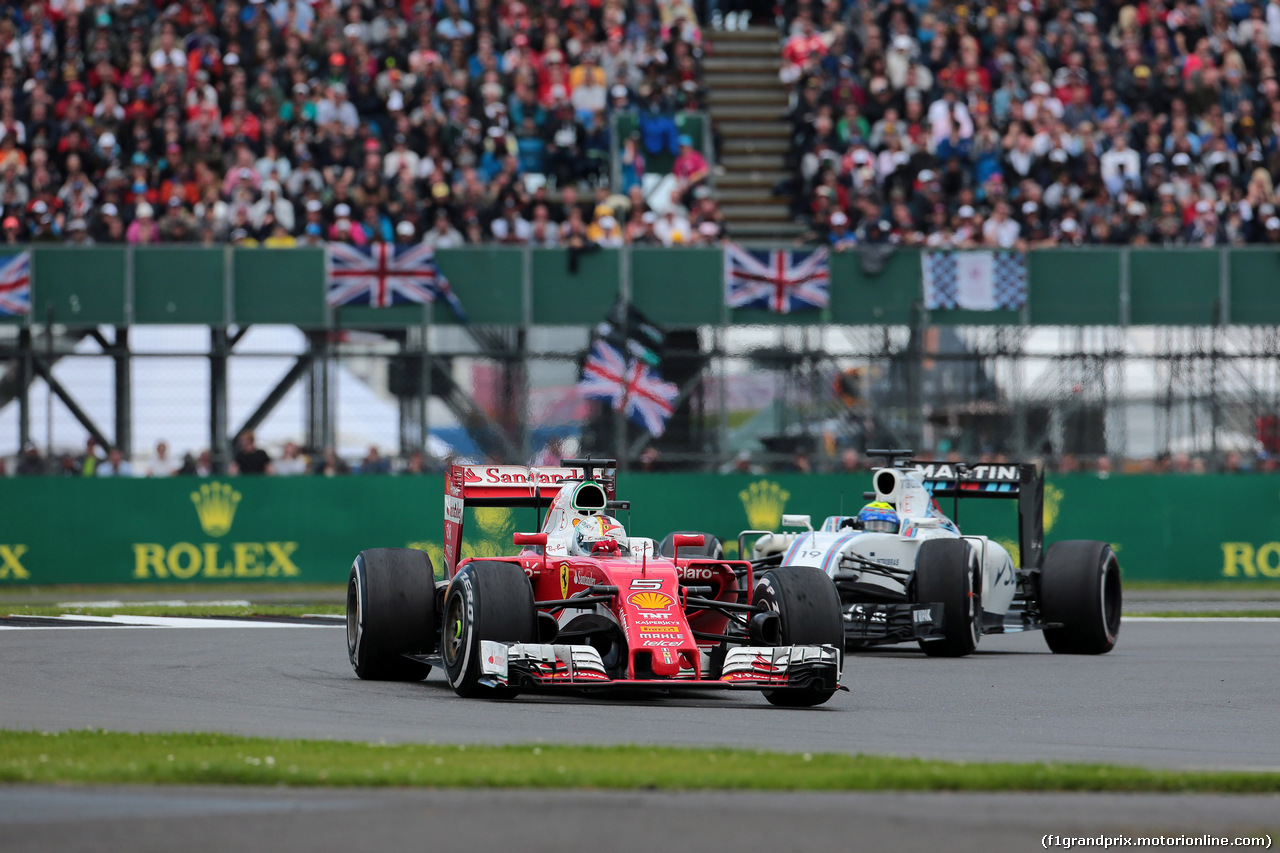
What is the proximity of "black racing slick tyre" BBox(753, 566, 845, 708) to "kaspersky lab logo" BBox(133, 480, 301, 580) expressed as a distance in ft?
43.6

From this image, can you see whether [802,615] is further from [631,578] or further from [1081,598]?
[1081,598]

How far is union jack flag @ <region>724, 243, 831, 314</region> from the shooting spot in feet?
84.2

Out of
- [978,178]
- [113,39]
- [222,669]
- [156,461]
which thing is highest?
[113,39]

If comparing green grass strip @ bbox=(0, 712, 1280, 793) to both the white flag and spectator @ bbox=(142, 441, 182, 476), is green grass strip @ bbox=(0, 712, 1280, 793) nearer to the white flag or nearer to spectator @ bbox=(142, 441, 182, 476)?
spectator @ bbox=(142, 441, 182, 476)

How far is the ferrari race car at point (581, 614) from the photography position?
11938 millimetres

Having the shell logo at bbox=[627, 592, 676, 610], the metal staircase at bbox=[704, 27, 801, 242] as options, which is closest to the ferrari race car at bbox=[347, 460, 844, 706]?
the shell logo at bbox=[627, 592, 676, 610]

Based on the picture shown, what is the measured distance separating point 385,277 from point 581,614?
1353cm

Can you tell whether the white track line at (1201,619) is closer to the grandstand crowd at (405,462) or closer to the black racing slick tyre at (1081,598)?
the grandstand crowd at (405,462)

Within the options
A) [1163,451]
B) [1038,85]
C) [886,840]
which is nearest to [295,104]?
[1038,85]

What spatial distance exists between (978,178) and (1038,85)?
2.24m

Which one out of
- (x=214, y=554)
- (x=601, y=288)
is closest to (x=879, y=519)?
(x=601, y=288)

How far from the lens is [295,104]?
2838 centimetres

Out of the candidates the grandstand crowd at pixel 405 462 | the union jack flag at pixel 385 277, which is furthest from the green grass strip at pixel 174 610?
the union jack flag at pixel 385 277

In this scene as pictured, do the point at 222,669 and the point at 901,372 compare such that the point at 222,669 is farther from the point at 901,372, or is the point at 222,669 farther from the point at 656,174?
the point at 656,174
